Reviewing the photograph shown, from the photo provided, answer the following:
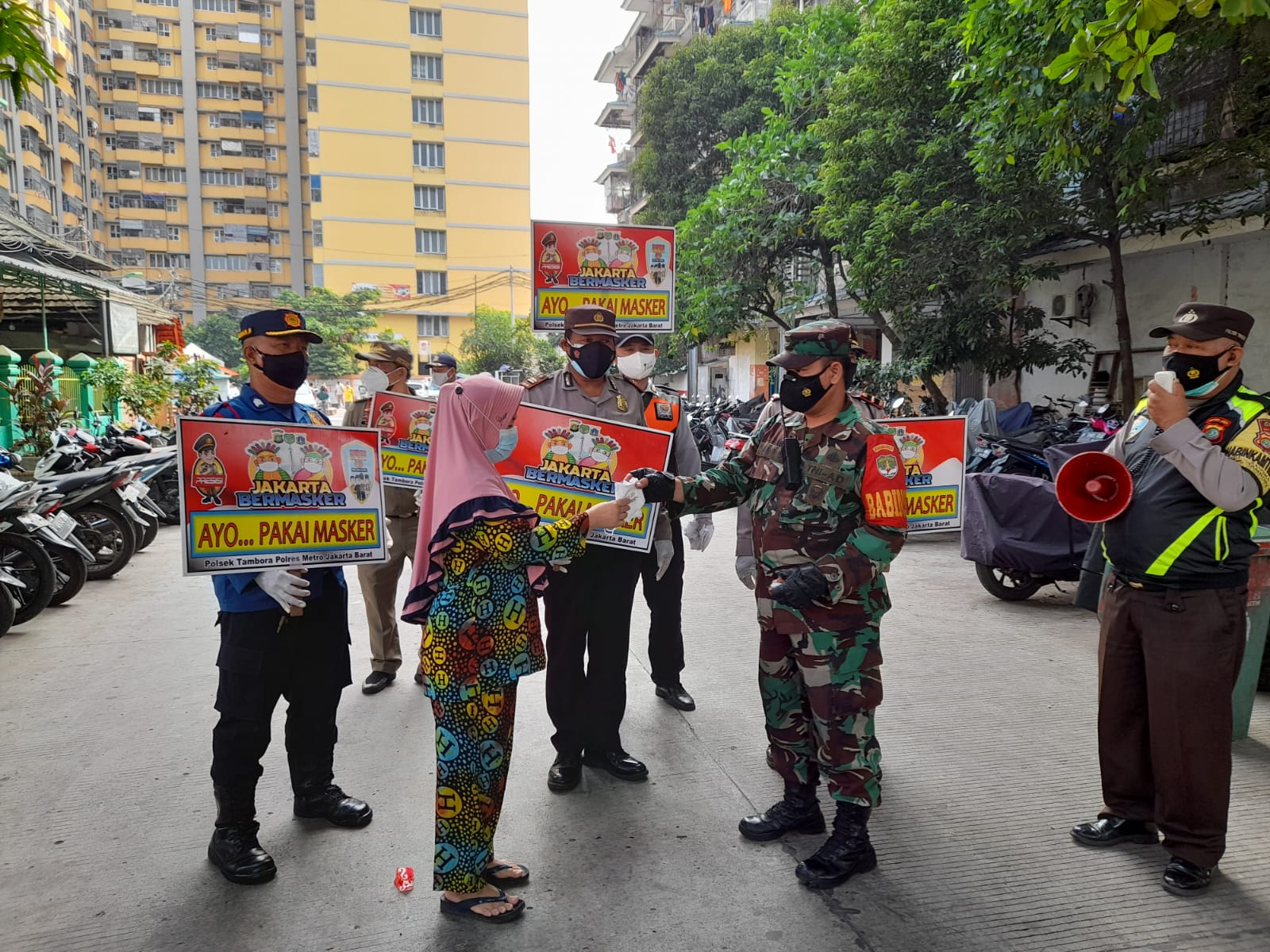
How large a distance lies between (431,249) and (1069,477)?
5981 centimetres

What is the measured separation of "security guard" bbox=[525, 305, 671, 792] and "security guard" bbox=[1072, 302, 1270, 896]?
193 centimetres

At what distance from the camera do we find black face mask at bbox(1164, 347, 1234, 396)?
111 inches

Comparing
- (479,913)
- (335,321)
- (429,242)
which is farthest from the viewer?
(429,242)

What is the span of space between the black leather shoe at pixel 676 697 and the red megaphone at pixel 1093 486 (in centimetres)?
223

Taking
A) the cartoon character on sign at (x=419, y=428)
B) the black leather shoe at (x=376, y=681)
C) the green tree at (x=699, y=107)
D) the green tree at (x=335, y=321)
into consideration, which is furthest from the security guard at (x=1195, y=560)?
the green tree at (x=335, y=321)

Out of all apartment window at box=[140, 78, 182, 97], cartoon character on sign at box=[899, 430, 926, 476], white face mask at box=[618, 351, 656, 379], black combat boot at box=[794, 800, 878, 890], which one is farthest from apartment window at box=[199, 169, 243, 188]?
black combat boot at box=[794, 800, 878, 890]

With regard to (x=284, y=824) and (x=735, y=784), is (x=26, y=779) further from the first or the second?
(x=735, y=784)

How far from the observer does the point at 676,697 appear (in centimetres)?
461

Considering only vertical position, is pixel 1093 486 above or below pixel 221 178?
below

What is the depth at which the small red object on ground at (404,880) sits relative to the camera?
2.84m

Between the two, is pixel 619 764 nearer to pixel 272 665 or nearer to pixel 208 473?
pixel 272 665

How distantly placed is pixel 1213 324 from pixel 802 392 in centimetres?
133

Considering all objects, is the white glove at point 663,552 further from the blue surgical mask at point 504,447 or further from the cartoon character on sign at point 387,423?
the cartoon character on sign at point 387,423

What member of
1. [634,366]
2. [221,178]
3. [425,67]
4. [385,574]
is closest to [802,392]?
[634,366]
